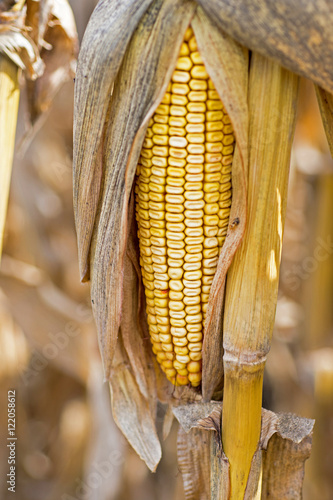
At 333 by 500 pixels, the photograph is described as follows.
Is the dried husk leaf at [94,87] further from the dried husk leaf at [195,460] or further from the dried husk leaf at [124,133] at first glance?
the dried husk leaf at [195,460]

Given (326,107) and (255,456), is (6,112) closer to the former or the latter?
(326,107)

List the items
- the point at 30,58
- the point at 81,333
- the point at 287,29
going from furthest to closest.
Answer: the point at 81,333, the point at 30,58, the point at 287,29

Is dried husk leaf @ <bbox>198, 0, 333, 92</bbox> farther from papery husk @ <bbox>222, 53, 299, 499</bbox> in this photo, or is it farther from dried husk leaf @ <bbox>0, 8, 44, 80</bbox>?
dried husk leaf @ <bbox>0, 8, 44, 80</bbox>

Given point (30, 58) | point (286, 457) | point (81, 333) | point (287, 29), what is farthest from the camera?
point (81, 333)

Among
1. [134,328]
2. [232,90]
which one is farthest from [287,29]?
[134,328]

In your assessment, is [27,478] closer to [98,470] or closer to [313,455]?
[98,470]

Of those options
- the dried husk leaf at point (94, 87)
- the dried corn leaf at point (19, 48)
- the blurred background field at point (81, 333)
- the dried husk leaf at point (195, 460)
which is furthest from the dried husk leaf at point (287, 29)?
the blurred background field at point (81, 333)
